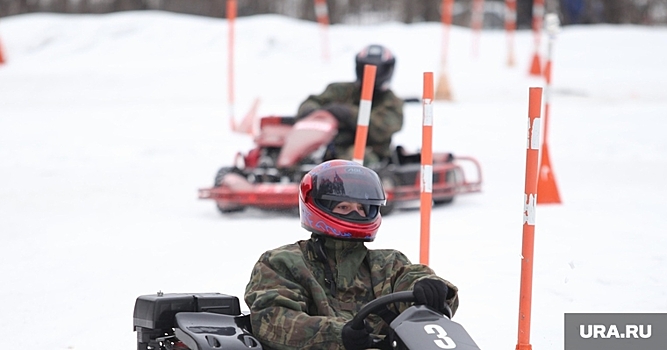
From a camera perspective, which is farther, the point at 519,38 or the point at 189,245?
the point at 519,38

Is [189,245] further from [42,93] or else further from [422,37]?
[422,37]

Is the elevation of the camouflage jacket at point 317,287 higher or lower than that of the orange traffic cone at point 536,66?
higher

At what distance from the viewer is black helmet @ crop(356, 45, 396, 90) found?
10508 millimetres

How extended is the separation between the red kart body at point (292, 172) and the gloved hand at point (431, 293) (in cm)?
549

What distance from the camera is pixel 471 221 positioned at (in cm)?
916

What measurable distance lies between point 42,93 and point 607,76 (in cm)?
1047

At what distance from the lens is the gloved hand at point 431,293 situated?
3727mm

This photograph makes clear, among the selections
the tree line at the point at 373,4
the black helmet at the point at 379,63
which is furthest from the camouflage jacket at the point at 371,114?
the tree line at the point at 373,4

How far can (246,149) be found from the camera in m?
14.5

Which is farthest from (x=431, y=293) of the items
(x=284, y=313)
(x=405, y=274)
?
(x=284, y=313)

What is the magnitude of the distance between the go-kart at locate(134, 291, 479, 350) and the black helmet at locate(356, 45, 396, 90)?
20.4 feet

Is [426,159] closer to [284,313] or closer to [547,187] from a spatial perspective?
[284,313]

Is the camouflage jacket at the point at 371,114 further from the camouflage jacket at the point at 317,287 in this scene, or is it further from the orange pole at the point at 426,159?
the camouflage jacket at the point at 317,287

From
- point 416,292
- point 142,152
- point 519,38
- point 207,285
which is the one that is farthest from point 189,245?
point 519,38
